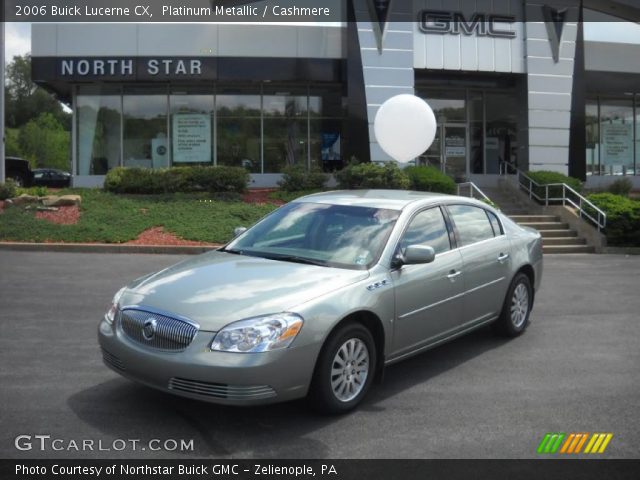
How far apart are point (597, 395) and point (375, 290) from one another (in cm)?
195

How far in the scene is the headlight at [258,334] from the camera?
407cm

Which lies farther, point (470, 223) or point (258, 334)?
point (470, 223)

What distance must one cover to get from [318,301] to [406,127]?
11.2 m

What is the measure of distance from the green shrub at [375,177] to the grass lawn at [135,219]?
2580 mm

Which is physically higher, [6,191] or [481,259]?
[6,191]

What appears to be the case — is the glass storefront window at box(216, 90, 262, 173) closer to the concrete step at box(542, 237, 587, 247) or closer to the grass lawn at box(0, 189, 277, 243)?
the grass lawn at box(0, 189, 277, 243)

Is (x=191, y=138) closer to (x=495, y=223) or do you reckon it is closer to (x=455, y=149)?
(x=455, y=149)

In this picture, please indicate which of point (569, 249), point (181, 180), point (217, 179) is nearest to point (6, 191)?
point (181, 180)

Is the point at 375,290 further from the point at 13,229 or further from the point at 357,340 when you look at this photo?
the point at 13,229

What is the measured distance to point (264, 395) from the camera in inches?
161

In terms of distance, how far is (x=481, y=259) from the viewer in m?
6.07

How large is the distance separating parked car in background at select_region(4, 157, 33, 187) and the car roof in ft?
69.0

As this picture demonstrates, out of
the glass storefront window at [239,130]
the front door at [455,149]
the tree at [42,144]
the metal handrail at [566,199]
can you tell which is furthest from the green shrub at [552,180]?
the tree at [42,144]
